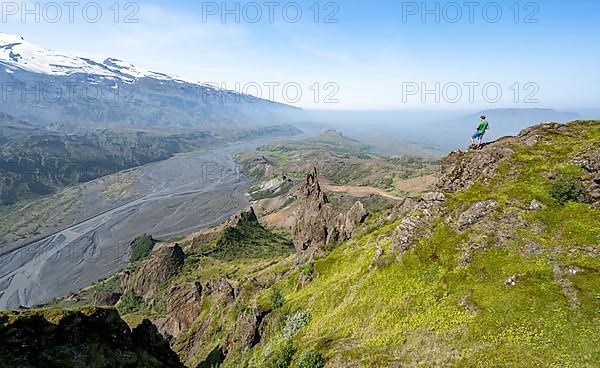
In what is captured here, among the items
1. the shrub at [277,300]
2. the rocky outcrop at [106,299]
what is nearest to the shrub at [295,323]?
the shrub at [277,300]

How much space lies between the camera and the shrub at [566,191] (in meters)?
27.6

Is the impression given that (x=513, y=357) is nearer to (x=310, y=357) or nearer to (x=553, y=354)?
(x=553, y=354)

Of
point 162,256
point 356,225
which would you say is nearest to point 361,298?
point 356,225

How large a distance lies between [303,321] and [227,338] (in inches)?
682

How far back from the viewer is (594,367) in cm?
1717

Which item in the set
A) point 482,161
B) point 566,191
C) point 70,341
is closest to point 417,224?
point 566,191

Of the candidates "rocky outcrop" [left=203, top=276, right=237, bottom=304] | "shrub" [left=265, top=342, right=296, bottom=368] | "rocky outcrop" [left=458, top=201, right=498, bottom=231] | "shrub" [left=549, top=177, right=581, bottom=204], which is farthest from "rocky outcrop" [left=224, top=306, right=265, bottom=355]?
"shrub" [left=549, top=177, right=581, bottom=204]

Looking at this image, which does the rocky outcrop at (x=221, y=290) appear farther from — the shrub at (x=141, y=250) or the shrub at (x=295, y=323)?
the shrub at (x=141, y=250)

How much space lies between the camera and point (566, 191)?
27719mm

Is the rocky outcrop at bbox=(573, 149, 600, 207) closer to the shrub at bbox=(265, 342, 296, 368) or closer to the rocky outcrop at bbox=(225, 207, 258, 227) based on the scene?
the shrub at bbox=(265, 342, 296, 368)

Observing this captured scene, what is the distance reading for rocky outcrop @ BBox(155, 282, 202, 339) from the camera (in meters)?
74.4

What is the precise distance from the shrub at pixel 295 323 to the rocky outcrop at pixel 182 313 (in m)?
43.0

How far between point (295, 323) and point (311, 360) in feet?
34.0

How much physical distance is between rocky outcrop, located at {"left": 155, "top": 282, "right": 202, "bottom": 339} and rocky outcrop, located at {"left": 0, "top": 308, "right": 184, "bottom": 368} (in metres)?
37.4
